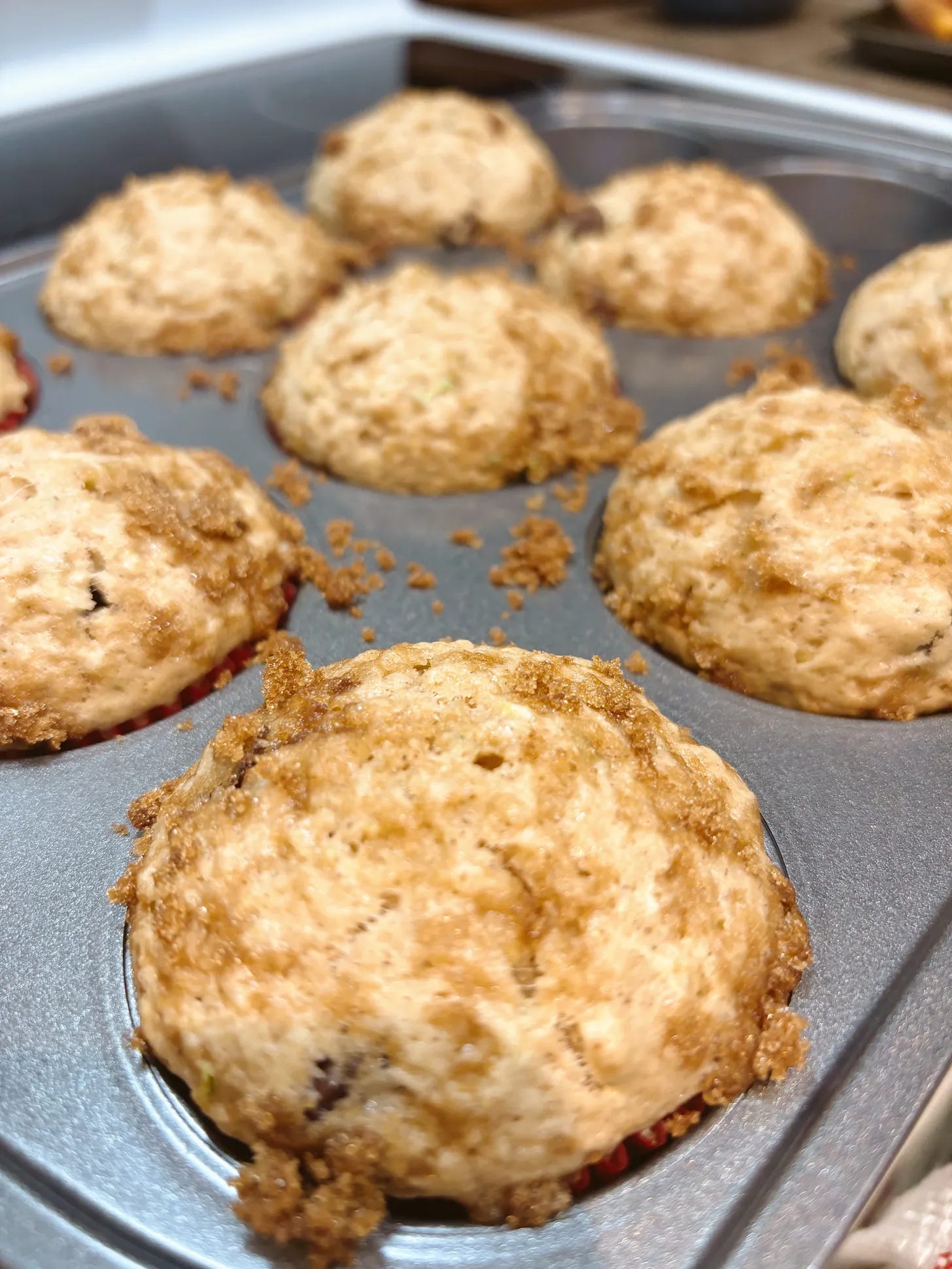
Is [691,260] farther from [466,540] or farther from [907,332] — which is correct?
[466,540]

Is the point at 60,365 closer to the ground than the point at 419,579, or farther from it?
farther from it

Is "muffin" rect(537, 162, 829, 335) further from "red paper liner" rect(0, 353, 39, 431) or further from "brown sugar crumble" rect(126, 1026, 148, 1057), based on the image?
"brown sugar crumble" rect(126, 1026, 148, 1057)

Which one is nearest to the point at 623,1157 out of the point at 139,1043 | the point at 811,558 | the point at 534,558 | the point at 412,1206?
the point at 412,1206

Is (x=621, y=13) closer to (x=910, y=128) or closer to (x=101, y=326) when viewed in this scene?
(x=910, y=128)

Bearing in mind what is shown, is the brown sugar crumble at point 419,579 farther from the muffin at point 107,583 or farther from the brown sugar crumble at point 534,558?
the muffin at point 107,583

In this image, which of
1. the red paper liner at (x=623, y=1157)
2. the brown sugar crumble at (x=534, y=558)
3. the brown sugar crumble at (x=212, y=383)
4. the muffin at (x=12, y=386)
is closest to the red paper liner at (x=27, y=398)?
the muffin at (x=12, y=386)

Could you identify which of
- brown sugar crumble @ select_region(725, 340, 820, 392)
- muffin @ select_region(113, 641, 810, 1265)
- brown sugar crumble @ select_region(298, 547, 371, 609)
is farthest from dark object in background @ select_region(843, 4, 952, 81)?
muffin @ select_region(113, 641, 810, 1265)
